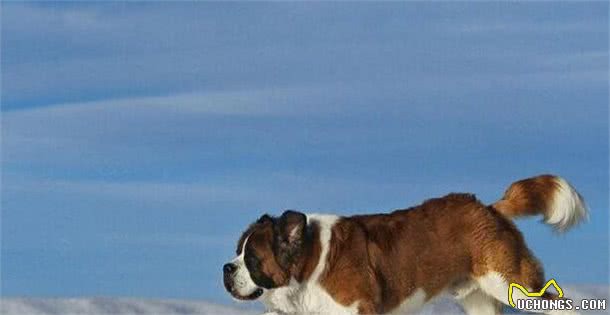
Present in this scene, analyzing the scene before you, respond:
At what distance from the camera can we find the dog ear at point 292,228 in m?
13.9

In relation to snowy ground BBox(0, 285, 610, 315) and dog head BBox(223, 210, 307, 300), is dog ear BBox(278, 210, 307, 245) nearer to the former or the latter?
dog head BBox(223, 210, 307, 300)

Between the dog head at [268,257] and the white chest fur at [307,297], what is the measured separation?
0.35 feet

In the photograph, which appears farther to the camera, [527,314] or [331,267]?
[527,314]

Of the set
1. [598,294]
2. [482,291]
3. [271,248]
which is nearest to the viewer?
[271,248]

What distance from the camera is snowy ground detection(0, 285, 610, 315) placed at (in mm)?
16375

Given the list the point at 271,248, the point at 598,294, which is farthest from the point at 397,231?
the point at 598,294

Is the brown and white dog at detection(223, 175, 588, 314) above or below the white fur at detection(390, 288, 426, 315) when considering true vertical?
above

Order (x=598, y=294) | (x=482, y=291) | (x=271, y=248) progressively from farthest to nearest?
(x=598, y=294), (x=482, y=291), (x=271, y=248)

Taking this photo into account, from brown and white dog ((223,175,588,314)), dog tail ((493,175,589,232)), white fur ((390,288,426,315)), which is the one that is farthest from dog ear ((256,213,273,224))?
dog tail ((493,175,589,232))

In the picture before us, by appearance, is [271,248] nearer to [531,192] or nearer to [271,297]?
[271,297]

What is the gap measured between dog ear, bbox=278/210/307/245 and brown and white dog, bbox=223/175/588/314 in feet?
0.03

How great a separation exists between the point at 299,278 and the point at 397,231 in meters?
1.29

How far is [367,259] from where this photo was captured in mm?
14102

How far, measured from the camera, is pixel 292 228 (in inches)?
547
